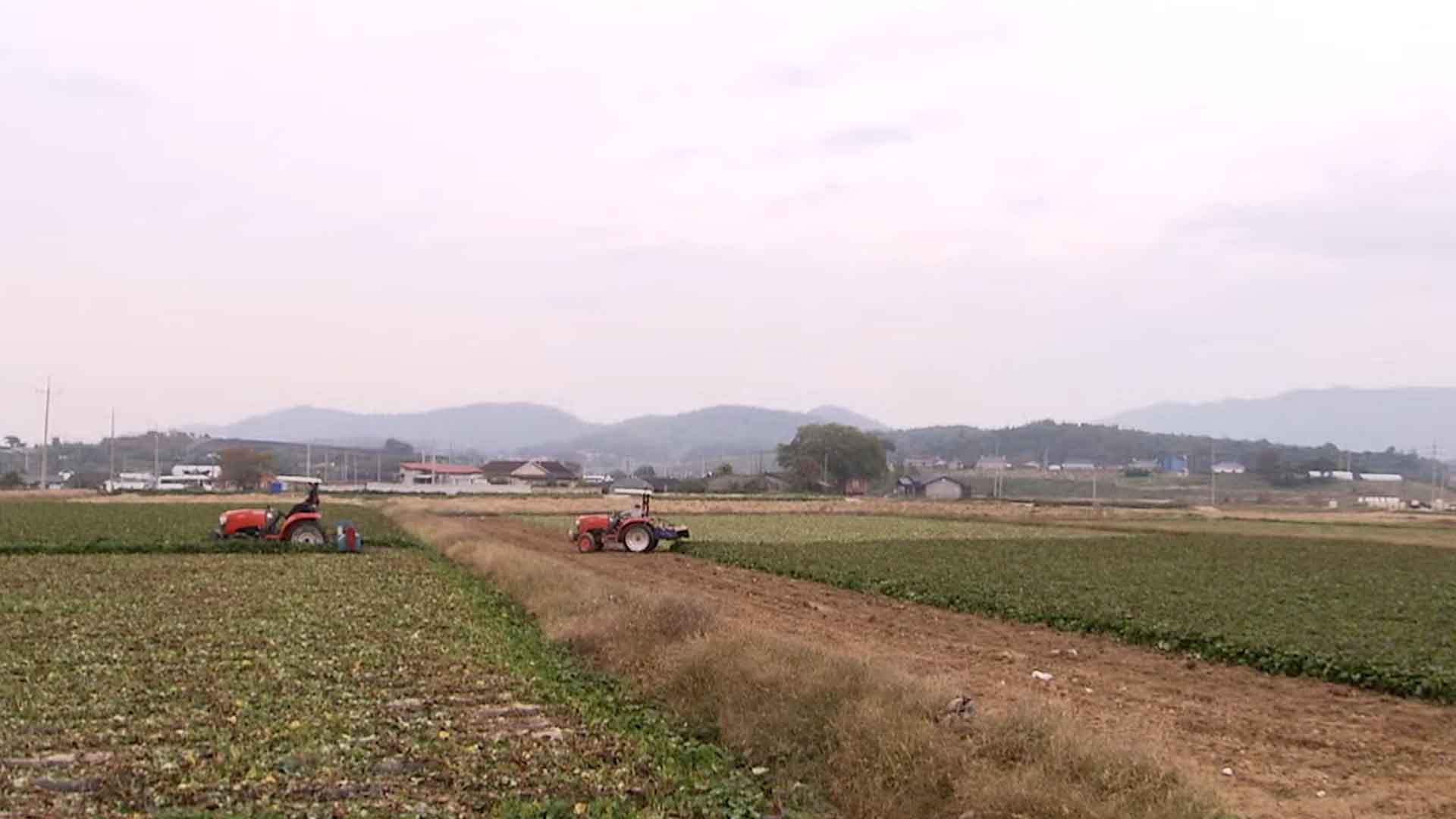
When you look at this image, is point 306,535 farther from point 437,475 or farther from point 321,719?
point 437,475

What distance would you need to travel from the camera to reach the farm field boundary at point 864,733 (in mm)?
9016

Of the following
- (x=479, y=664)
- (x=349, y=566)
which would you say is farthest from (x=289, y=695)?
(x=349, y=566)

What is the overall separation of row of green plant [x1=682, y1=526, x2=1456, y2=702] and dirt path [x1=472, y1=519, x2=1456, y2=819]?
Answer: 2.24 feet

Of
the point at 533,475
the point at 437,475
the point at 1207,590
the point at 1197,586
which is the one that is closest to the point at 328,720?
the point at 1207,590

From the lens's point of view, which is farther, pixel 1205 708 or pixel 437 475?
pixel 437 475

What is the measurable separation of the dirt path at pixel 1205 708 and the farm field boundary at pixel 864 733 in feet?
3.37

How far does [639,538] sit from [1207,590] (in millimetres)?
19807

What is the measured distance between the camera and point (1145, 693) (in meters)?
16.6

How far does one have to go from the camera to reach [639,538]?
43.2 m

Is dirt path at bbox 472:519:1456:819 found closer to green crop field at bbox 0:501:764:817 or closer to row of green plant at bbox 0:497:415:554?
green crop field at bbox 0:501:764:817

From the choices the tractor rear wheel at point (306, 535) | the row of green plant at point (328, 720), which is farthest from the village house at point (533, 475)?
the row of green plant at point (328, 720)

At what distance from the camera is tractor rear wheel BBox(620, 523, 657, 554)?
43000 mm

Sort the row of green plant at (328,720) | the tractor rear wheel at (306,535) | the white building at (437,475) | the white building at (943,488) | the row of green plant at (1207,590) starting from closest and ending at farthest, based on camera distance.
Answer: the row of green plant at (328,720) < the row of green plant at (1207,590) < the tractor rear wheel at (306,535) < the white building at (943,488) < the white building at (437,475)

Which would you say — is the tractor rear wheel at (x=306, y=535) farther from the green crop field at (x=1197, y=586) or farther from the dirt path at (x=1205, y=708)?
the dirt path at (x=1205, y=708)
